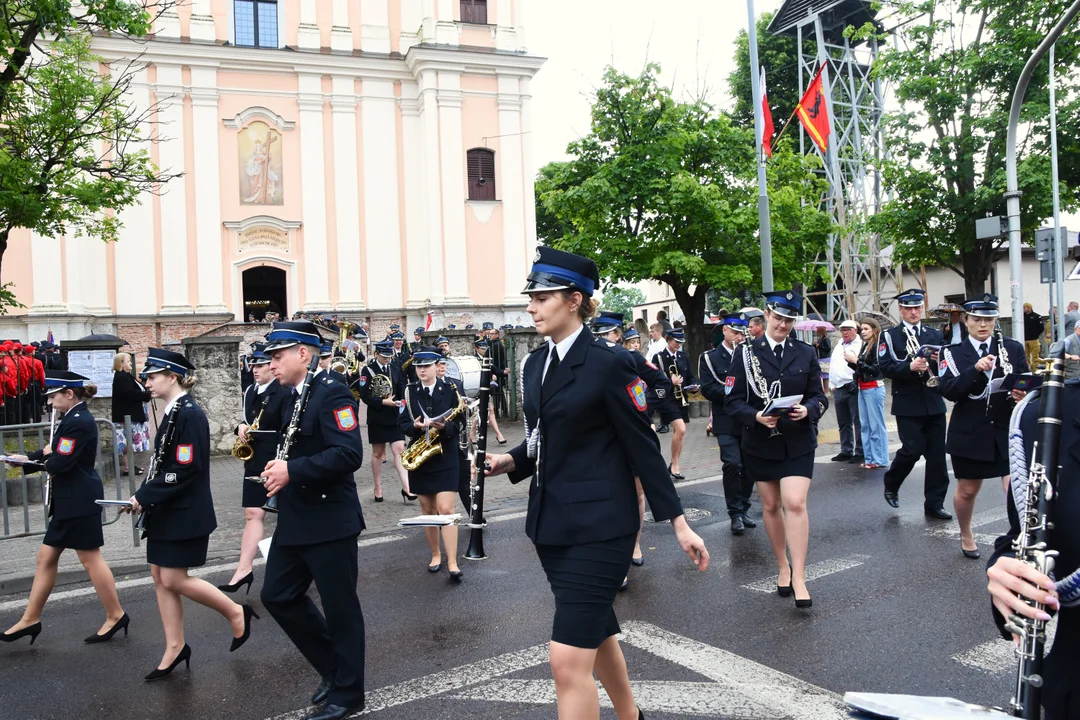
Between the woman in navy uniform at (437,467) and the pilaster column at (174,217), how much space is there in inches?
967

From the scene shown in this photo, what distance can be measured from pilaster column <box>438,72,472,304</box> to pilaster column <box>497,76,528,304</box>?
168cm

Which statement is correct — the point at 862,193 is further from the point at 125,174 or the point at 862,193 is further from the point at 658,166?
the point at 125,174

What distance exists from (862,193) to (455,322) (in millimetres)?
16650

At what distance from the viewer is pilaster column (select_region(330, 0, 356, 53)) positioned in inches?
1241

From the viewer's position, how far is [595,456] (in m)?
3.51

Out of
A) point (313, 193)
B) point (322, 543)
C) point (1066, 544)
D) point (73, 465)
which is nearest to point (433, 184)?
point (313, 193)

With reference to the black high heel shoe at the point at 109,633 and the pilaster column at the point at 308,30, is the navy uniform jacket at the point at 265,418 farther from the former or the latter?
the pilaster column at the point at 308,30

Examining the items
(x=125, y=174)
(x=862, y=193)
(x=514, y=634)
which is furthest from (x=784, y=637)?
(x=862, y=193)

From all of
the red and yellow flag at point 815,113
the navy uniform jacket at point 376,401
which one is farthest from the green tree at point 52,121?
the red and yellow flag at point 815,113

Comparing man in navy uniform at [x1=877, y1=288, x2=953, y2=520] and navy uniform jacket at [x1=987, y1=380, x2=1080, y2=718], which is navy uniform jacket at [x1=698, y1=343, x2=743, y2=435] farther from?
navy uniform jacket at [x1=987, y1=380, x2=1080, y2=718]

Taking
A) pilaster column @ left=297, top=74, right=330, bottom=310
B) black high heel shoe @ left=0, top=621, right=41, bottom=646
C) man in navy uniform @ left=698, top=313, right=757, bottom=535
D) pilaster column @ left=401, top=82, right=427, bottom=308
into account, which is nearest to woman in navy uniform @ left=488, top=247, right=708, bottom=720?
black high heel shoe @ left=0, top=621, right=41, bottom=646

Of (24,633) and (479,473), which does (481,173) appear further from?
(479,473)

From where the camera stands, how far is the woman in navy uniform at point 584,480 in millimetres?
3326

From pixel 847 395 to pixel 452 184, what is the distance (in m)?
22.3
